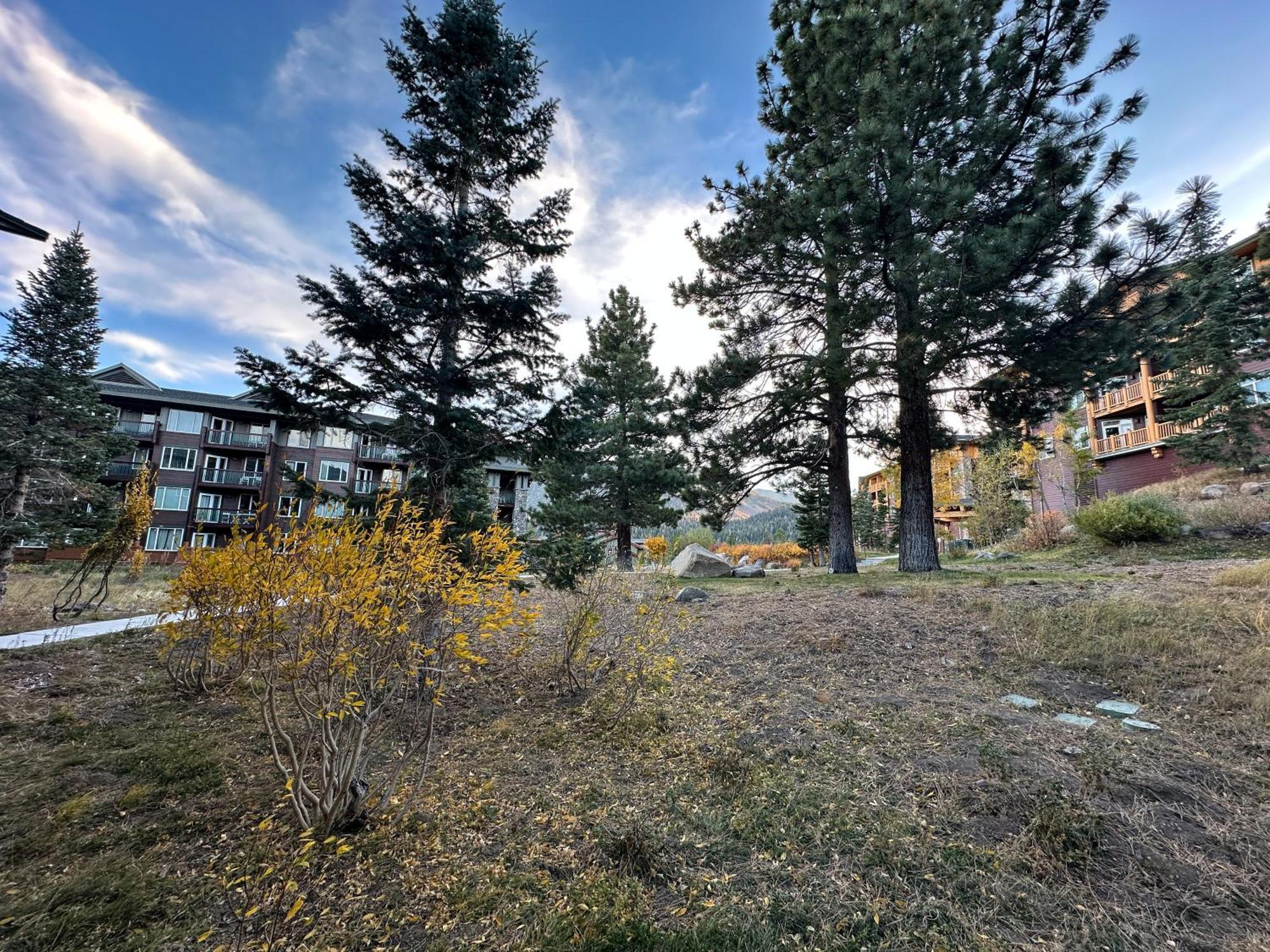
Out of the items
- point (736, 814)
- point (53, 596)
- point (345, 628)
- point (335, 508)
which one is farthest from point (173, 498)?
point (736, 814)

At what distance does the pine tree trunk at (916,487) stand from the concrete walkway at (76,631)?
1265 centimetres

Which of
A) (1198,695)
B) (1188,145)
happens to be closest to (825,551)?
(1188,145)

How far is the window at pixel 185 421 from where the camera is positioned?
25969 mm

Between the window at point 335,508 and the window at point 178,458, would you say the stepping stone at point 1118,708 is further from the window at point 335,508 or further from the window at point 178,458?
the window at point 178,458

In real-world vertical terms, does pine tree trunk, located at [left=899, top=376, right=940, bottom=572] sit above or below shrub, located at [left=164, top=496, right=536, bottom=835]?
above

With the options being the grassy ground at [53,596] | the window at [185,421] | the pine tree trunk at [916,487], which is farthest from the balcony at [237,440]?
the pine tree trunk at [916,487]

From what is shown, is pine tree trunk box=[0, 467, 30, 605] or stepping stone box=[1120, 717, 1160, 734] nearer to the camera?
stepping stone box=[1120, 717, 1160, 734]

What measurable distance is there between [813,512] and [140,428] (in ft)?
118

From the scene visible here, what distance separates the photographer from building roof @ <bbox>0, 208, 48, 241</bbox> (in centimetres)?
306

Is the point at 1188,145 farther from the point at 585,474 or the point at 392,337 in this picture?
the point at 585,474

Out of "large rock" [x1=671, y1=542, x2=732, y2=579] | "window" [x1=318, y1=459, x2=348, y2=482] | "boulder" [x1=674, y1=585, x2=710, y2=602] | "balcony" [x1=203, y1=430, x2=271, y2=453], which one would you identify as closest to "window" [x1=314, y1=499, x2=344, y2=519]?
"boulder" [x1=674, y1=585, x2=710, y2=602]

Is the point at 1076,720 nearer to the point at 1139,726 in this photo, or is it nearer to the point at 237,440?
the point at 1139,726

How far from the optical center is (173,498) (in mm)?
25625

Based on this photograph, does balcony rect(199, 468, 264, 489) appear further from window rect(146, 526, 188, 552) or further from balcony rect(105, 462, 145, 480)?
window rect(146, 526, 188, 552)
